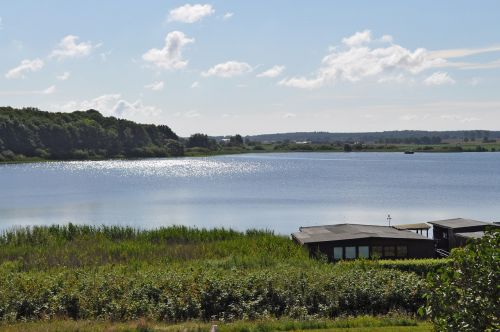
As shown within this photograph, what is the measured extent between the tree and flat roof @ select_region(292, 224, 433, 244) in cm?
2758

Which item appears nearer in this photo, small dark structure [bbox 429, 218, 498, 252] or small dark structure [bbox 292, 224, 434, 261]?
small dark structure [bbox 292, 224, 434, 261]

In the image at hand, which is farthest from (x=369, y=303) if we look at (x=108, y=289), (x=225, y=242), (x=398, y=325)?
(x=225, y=242)

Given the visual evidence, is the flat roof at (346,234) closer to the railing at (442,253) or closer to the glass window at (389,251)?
the glass window at (389,251)

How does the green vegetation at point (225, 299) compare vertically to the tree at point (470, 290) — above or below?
below

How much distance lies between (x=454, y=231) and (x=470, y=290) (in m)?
36.0

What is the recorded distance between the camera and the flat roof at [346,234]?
41.3m

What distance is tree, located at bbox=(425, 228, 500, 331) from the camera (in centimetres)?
1240

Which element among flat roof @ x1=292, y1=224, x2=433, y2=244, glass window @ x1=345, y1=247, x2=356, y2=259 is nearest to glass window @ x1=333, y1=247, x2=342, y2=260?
glass window @ x1=345, y1=247, x2=356, y2=259

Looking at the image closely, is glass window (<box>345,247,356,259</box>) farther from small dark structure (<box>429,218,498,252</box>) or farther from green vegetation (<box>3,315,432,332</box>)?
green vegetation (<box>3,315,432,332</box>)

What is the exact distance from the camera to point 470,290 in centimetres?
1273

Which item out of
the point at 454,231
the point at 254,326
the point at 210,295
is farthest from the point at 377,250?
the point at 254,326

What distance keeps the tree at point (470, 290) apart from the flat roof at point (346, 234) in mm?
27577

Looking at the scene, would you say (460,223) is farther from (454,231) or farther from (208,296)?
(208,296)

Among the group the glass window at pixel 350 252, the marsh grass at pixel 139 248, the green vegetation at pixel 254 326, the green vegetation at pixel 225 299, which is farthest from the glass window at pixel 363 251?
the green vegetation at pixel 254 326
